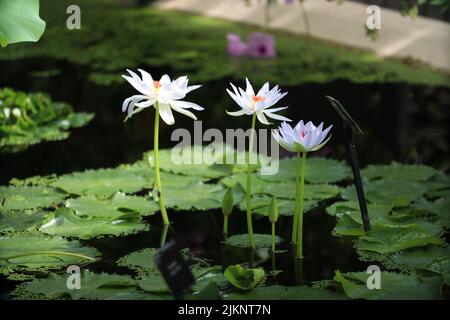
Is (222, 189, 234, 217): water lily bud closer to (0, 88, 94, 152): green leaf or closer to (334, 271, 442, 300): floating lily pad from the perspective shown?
(334, 271, 442, 300): floating lily pad

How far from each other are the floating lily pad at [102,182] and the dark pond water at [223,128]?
18cm

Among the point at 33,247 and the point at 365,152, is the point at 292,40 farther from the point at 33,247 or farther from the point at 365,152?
the point at 33,247

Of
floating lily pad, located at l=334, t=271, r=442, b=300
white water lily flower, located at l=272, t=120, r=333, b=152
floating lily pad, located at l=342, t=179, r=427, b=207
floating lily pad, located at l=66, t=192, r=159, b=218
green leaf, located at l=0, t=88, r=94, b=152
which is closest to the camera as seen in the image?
floating lily pad, located at l=334, t=271, r=442, b=300

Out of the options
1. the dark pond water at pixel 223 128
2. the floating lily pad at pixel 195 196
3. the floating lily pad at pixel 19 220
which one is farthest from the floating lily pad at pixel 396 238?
the floating lily pad at pixel 19 220

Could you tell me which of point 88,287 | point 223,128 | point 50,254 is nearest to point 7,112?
point 223,128

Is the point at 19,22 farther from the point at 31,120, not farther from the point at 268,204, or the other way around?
the point at 31,120

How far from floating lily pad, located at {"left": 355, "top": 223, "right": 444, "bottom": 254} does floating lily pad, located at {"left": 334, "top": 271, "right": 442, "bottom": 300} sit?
19cm

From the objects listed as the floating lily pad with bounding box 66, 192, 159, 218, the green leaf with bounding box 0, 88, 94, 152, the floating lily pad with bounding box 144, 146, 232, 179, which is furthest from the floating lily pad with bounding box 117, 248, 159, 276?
the green leaf with bounding box 0, 88, 94, 152

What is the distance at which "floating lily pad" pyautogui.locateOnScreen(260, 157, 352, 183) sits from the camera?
2.83 m

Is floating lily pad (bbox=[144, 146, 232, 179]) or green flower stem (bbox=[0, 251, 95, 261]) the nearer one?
green flower stem (bbox=[0, 251, 95, 261])

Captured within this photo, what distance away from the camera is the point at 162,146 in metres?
3.31
